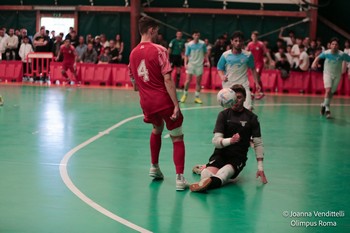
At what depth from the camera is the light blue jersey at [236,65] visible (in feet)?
42.5

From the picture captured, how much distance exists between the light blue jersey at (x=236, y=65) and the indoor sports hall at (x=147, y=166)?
126 centimetres

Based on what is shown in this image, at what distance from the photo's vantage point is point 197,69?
2158 cm

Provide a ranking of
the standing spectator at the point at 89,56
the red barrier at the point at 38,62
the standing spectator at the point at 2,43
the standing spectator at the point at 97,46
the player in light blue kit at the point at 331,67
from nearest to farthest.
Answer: the player in light blue kit at the point at 331,67
the standing spectator at the point at 89,56
the standing spectator at the point at 97,46
the red barrier at the point at 38,62
the standing spectator at the point at 2,43

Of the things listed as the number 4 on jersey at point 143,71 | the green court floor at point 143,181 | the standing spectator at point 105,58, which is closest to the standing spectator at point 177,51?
the standing spectator at point 105,58

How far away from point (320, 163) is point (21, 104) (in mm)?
10051

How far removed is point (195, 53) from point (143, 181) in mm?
13007

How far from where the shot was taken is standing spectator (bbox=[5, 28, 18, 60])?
29438 millimetres

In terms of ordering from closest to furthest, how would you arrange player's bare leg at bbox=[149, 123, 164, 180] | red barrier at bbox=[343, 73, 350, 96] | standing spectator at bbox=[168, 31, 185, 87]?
player's bare leg at bbox=[149, 123, 164, 180] → standing spectator at bbox=[168, 31, 185, 87] → red barrier at bbox=[343, 73, 350, 96]

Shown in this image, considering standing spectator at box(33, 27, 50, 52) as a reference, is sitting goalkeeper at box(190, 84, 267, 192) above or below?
below

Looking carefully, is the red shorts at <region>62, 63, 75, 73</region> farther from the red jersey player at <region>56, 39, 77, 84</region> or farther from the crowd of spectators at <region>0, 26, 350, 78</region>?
the crowd of spectators at <region>0, 26, 350, 78</region>

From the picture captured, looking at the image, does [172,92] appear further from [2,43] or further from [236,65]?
[2,43]

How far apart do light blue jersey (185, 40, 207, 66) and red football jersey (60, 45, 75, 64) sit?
287 inches

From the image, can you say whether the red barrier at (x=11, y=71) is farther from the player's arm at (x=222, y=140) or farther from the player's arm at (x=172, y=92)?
the player's arm at (x=172, y=92)

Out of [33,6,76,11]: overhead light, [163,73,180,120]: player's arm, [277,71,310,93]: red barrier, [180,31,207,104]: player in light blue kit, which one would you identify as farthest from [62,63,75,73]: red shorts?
[163,73,180,120]: player's arm
